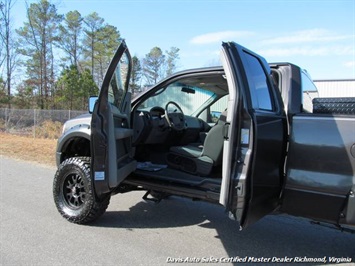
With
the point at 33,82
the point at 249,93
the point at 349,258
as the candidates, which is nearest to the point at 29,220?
the point at 249,93

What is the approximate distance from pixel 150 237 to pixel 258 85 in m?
2.15

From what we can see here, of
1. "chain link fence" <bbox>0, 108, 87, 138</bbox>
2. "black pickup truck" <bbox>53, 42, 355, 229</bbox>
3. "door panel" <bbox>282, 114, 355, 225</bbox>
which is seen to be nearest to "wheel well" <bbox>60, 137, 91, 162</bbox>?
"black pickup truck" <bbox>53, 42, 355, 229</bbox>

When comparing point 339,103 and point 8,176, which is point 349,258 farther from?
point 8,176

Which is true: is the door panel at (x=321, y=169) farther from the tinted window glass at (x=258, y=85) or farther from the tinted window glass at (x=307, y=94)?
the tinted window glass at (x=307, y=94)

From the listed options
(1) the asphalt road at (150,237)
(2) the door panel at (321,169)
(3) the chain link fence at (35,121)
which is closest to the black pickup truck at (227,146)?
(2) the door panel at (321,169)

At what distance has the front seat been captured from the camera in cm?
423

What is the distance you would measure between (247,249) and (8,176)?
5699 mm

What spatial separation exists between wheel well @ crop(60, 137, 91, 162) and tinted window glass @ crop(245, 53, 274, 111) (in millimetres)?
2533

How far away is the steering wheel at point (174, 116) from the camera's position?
5156 mm

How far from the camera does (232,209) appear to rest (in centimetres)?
311

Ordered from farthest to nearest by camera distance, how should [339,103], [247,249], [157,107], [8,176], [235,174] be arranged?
1. [8,176]
2. [157,107]
3. [247,249]
4. [339,103]
5. [235,174]

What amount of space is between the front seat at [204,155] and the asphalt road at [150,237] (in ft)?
2.52

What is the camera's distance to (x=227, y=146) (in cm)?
314

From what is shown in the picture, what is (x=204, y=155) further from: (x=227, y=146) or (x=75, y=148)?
(x=75, y=148)
